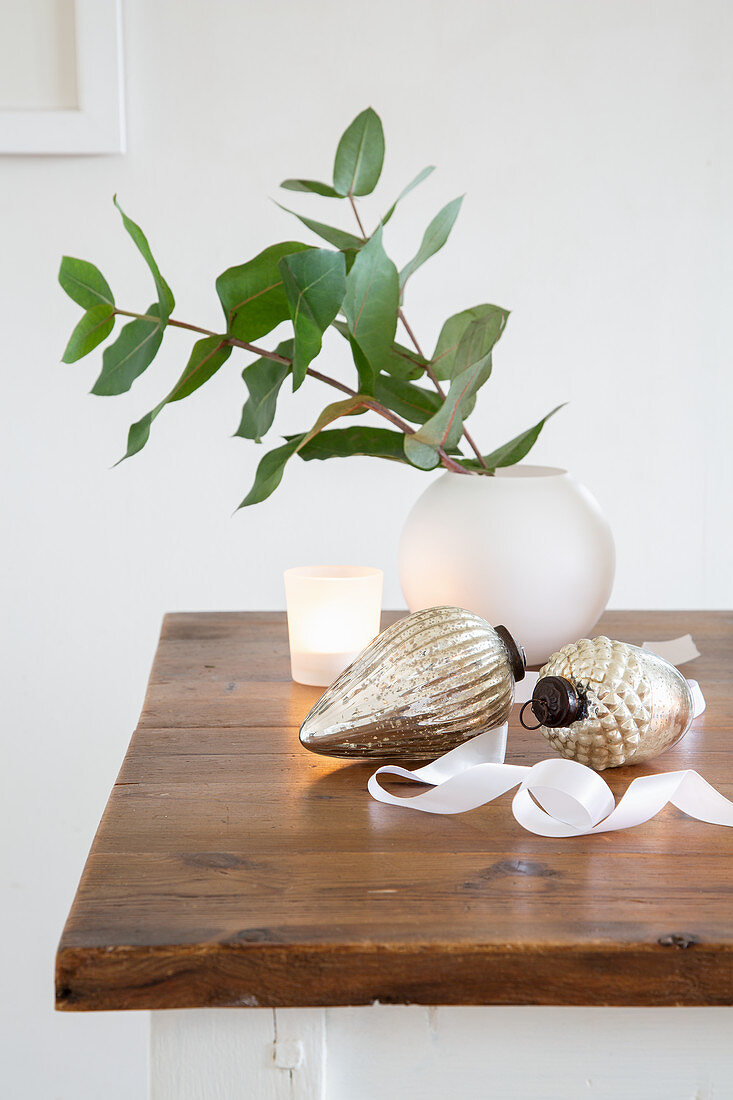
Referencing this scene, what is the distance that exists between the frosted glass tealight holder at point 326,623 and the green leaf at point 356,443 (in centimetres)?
9

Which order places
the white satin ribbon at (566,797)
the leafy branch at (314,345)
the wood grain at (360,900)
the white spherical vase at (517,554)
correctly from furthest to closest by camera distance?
the white spherical vase at (517,554)
the leafy branch at (314,345)
the white satin ribbon at (566,797)
the wood grain at (360,900)

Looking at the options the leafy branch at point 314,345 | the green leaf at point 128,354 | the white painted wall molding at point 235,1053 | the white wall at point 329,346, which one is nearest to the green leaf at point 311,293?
the leafy branch at point 314,345

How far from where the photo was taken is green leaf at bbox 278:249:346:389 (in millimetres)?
585

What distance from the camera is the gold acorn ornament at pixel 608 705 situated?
0.55 m

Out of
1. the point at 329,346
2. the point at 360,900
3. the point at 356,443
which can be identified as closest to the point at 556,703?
the point at 360,900

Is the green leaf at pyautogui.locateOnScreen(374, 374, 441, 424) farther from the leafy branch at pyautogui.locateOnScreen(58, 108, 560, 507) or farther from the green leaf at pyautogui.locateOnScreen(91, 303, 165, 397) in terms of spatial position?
the green leaf at pyautogui.locateOnScreen(91, 303, 165, 397)

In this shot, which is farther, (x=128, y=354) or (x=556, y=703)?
(x=128, y=354)

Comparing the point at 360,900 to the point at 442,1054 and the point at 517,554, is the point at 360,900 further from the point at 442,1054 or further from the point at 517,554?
the point at 517,554

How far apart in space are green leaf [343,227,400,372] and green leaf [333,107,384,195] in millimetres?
181

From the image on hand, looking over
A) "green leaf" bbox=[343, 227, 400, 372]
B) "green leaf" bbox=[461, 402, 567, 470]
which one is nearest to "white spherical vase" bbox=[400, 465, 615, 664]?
"green leaf" bbox=[461, 402, 567, 470]

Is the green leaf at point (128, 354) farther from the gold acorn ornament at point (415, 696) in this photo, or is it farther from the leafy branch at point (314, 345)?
the gold acorn ornament at point (415, 696)

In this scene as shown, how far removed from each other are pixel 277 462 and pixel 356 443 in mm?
143

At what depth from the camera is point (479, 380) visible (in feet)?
2.12

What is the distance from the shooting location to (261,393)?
718 mm
